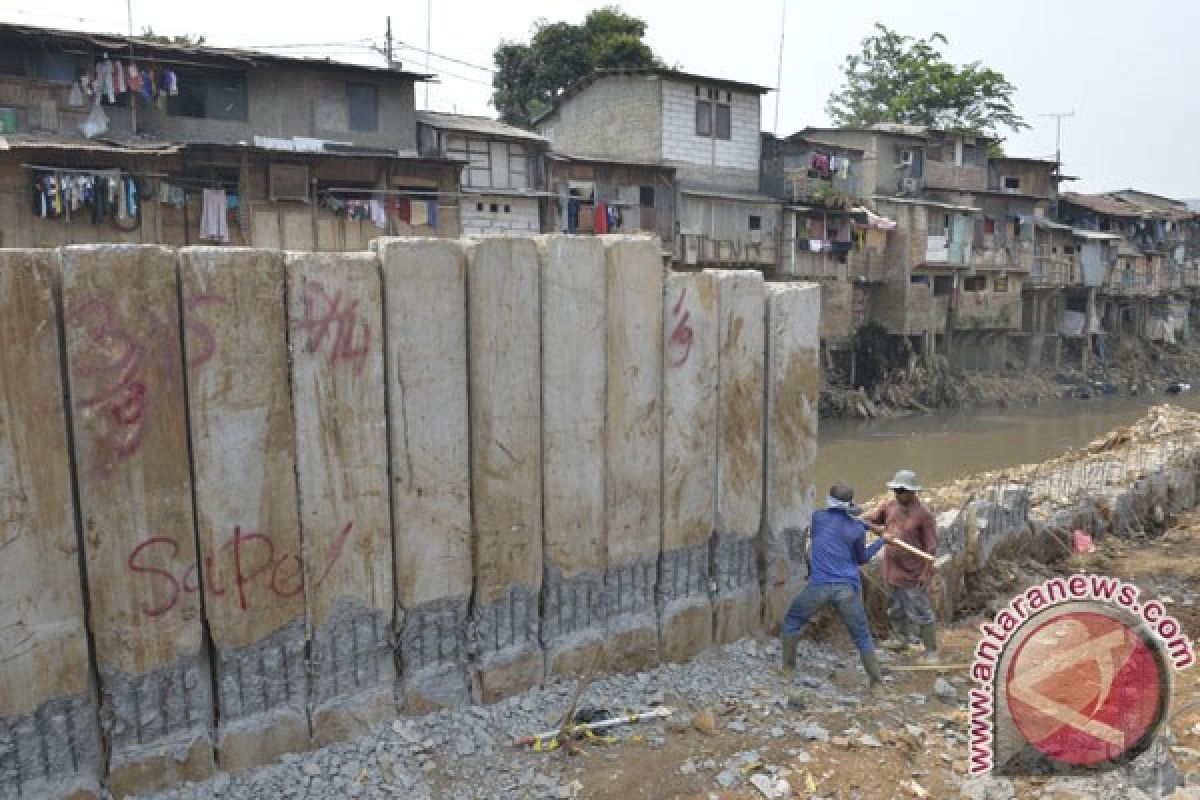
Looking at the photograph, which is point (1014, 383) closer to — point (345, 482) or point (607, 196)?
point (607, 196)

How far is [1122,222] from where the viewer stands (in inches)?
1805

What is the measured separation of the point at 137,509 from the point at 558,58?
35.5 meters

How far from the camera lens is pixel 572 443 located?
486 cm

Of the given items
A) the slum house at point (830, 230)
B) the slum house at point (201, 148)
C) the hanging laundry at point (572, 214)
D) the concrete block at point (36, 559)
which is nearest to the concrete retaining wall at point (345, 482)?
the concrete block at point (36, 559)

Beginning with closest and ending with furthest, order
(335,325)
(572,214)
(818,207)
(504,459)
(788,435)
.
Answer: (335,325)
(504,459)
(788,435)
(572,214)
(818,207)

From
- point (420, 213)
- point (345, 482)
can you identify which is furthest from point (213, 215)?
point (345, 482)

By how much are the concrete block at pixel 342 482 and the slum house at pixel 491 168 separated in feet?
62.7

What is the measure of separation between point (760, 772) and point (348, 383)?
8.96 feet

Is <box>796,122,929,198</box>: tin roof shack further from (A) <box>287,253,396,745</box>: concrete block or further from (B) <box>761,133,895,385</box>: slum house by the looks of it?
(A) <box>287,253,396,745</box>: concrete block

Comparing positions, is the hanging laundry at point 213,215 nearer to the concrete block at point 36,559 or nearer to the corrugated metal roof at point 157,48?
the corrugated metal roof at point 157,48

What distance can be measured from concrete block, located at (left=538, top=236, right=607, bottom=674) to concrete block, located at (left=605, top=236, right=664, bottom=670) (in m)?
0.08

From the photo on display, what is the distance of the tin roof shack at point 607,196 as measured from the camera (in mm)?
25203

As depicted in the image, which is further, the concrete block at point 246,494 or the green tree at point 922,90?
the green tree at point 922,90

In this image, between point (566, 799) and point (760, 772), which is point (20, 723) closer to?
point (566, 799)
